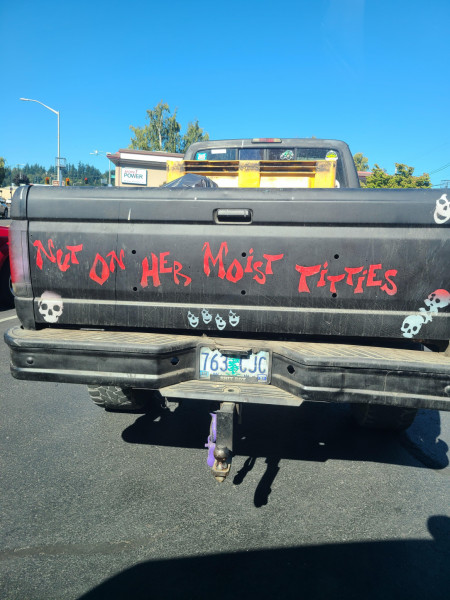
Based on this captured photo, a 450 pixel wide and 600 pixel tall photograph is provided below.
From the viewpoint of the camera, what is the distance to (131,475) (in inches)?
120

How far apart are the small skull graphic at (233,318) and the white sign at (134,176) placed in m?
35.0

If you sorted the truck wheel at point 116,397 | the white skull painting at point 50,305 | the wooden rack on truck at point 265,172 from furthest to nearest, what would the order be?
the wooden rack on truck at point 265,172 < the truck wheel at point 116,397 < the white skull painting at point 50,305

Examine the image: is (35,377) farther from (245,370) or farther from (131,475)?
(245,370)

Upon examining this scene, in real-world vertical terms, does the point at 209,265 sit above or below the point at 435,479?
above

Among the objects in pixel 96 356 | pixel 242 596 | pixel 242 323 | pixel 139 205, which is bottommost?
pixel 242 596

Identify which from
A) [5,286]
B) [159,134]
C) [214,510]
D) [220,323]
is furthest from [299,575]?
[159,134]

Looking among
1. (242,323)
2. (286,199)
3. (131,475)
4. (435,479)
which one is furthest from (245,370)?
(435,479)

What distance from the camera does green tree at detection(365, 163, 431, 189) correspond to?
3216cm

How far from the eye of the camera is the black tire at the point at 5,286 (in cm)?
805

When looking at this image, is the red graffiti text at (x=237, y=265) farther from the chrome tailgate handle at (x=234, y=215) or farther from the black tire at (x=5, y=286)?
the black tire at (x=5, y=286)

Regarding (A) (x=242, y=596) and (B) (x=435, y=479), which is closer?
(A) (x=242, y=596)

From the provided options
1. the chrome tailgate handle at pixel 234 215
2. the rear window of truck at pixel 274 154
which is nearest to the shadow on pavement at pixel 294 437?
the chrome tailgate handle at pixel 234 215

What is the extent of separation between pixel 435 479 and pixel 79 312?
9.06ft

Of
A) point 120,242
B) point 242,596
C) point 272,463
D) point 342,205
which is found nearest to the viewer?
point 242,596
